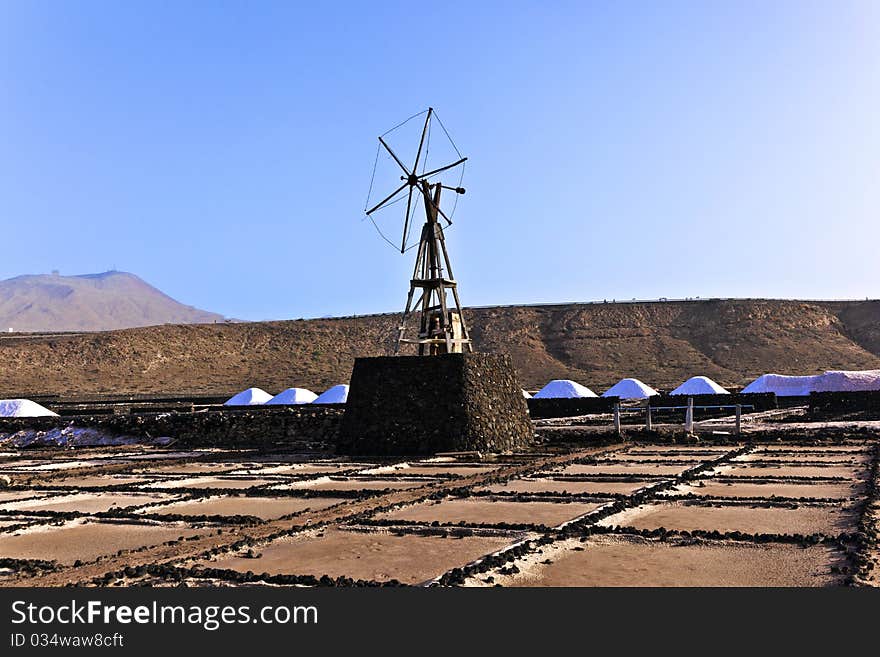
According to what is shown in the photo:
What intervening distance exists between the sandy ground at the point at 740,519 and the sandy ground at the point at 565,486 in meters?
1.52

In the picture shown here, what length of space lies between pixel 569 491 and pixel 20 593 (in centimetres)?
681

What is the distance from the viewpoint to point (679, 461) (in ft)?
47.9

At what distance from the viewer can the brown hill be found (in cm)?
6216

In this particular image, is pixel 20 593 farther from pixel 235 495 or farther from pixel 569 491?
pixel 569 491

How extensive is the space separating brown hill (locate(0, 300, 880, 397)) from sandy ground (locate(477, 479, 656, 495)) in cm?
4407

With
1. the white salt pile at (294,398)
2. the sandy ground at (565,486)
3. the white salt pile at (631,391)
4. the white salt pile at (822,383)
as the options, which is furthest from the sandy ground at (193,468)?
the white salt pile at (631,391)

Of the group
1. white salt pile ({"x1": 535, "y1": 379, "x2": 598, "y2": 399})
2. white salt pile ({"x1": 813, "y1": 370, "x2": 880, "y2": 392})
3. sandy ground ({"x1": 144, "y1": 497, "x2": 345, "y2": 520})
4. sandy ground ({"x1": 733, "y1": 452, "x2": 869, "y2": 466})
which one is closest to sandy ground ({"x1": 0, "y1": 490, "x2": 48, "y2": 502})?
sandy ground ({"x1": 144, "y1": 497, "x2": 345, "y2": 520})

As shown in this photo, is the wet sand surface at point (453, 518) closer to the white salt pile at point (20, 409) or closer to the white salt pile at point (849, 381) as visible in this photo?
the white salt pile at point (20, 409)

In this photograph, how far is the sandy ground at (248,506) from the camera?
10070 mm

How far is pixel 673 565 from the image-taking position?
21.6ft

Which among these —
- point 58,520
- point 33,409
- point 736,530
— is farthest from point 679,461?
point 33,409

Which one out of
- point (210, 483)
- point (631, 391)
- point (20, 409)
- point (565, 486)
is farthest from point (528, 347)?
point (565, 486)

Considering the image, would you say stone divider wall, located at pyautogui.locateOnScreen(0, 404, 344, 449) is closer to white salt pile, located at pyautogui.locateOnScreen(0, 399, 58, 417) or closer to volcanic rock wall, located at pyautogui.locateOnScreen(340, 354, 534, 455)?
volcanic rock wall, located at pyautogui.locateOnScreen(340, 354, 534, 455)

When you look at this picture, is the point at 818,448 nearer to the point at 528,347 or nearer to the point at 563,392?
the point at 563,392
